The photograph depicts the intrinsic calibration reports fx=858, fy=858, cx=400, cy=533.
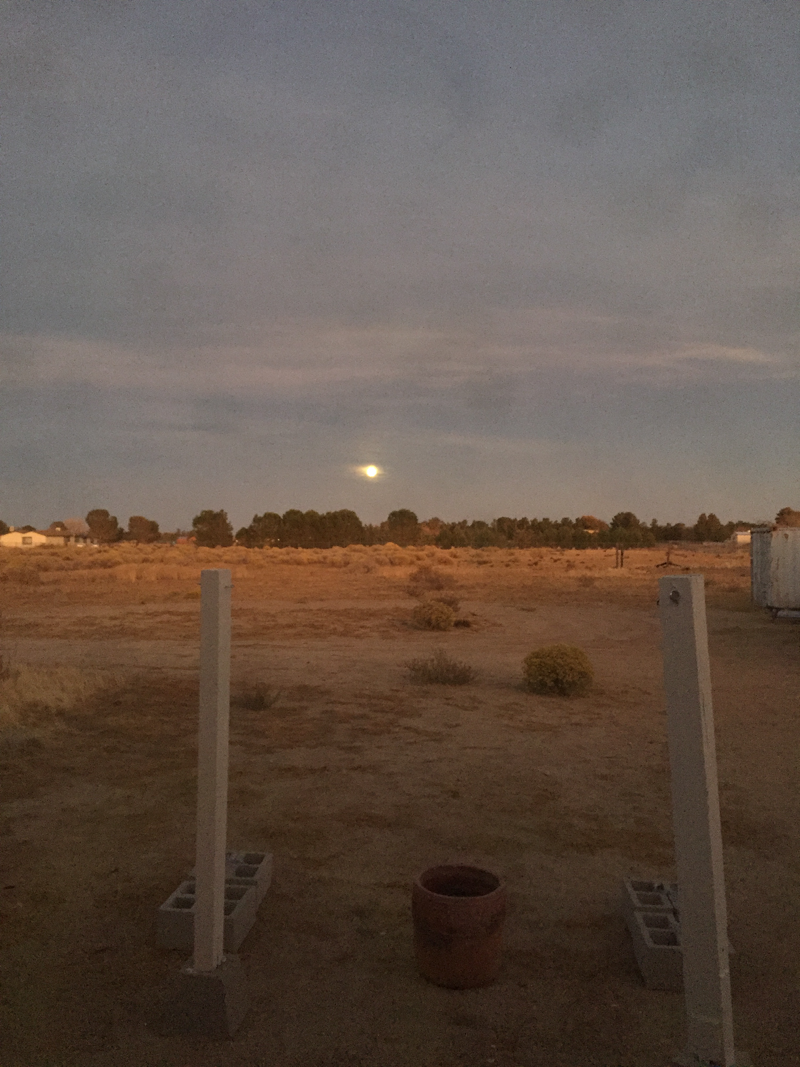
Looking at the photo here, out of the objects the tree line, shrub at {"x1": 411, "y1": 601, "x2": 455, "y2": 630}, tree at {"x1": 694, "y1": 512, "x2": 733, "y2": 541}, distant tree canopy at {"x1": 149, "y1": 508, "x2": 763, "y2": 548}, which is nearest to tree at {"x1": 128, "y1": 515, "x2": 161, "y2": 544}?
the tree line

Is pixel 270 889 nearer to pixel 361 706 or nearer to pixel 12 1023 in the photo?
pixel 12 1023

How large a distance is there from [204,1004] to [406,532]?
10551cm

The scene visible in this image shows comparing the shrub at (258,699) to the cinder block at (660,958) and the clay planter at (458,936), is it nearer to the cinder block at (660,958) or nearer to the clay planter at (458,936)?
the clay planter at (458,936)

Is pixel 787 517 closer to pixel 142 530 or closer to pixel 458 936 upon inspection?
pixel 458 936

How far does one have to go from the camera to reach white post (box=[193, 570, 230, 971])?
3.56 meters

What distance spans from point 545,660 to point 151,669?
679cm

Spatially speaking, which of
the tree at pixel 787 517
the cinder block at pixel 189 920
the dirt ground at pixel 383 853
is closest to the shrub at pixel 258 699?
the dirt ground at pixel 383 853

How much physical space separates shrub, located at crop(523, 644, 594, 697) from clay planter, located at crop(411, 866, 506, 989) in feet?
26.5

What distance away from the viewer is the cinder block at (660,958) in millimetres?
4293

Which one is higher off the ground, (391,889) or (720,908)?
(720,908)

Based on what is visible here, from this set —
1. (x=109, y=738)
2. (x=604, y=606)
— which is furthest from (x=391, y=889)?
(x=604, y=606)

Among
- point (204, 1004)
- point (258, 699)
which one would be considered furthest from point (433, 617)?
point (204, 1004)

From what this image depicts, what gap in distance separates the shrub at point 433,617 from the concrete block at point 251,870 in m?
15.1

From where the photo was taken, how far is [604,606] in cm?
2773
